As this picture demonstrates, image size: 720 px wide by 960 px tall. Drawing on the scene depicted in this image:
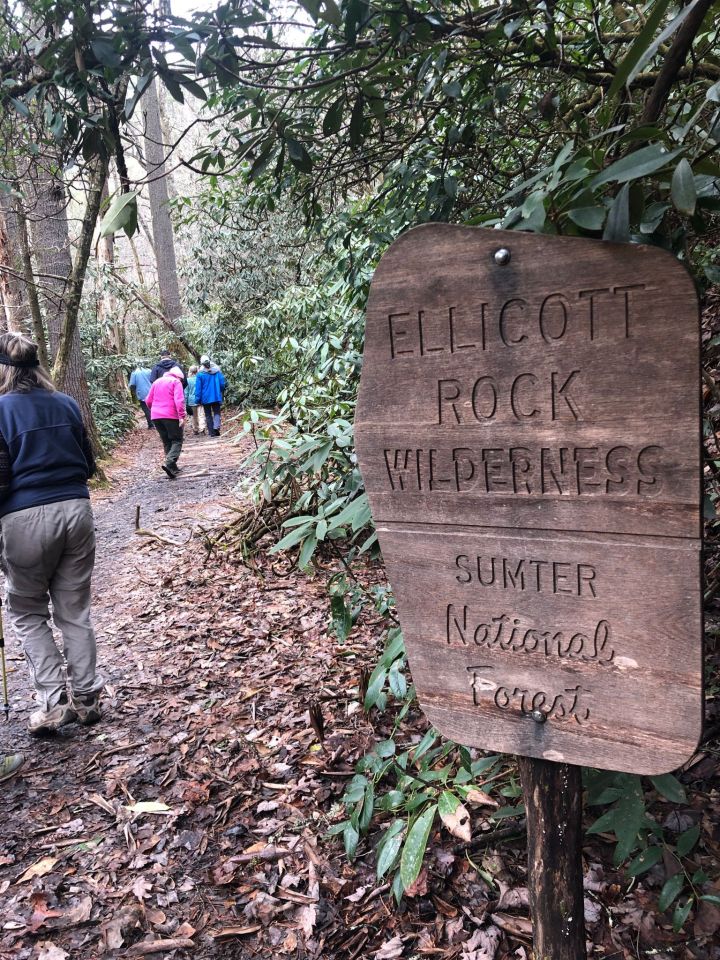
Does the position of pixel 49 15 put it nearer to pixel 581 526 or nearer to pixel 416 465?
pixel 416 465

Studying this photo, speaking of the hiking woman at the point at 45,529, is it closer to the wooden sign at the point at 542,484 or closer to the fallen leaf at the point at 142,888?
the fallen leaf at the point at 142,888

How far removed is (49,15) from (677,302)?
5.97ft

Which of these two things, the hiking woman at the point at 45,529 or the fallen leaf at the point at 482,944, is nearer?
the fallen leaf at the point at 482,944

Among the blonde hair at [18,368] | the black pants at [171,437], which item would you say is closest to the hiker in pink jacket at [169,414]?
the black pants at [171,437]

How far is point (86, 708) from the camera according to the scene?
3.78 meters

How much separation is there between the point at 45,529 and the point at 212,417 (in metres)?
10.6

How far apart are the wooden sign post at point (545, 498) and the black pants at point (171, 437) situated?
904cm

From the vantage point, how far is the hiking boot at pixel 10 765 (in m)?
3.35

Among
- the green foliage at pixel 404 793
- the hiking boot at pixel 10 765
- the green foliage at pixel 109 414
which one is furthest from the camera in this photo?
the green foliage at pixel 109 414

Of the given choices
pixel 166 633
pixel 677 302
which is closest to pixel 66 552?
pixel 166 633

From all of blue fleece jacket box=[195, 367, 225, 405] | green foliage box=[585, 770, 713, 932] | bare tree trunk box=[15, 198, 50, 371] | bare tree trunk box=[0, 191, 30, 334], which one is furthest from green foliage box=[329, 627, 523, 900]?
blue fleece jacket box=[195, 367, 225, 405]

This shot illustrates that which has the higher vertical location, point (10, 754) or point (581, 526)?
point (581, 526)

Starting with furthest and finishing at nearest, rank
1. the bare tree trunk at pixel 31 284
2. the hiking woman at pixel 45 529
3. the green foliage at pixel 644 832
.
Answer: the bare tree trunk at pixel 31 284 → the hiking woman at pixel 45 529 → the green foliage at pixel 644 832

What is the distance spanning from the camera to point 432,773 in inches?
87.2
